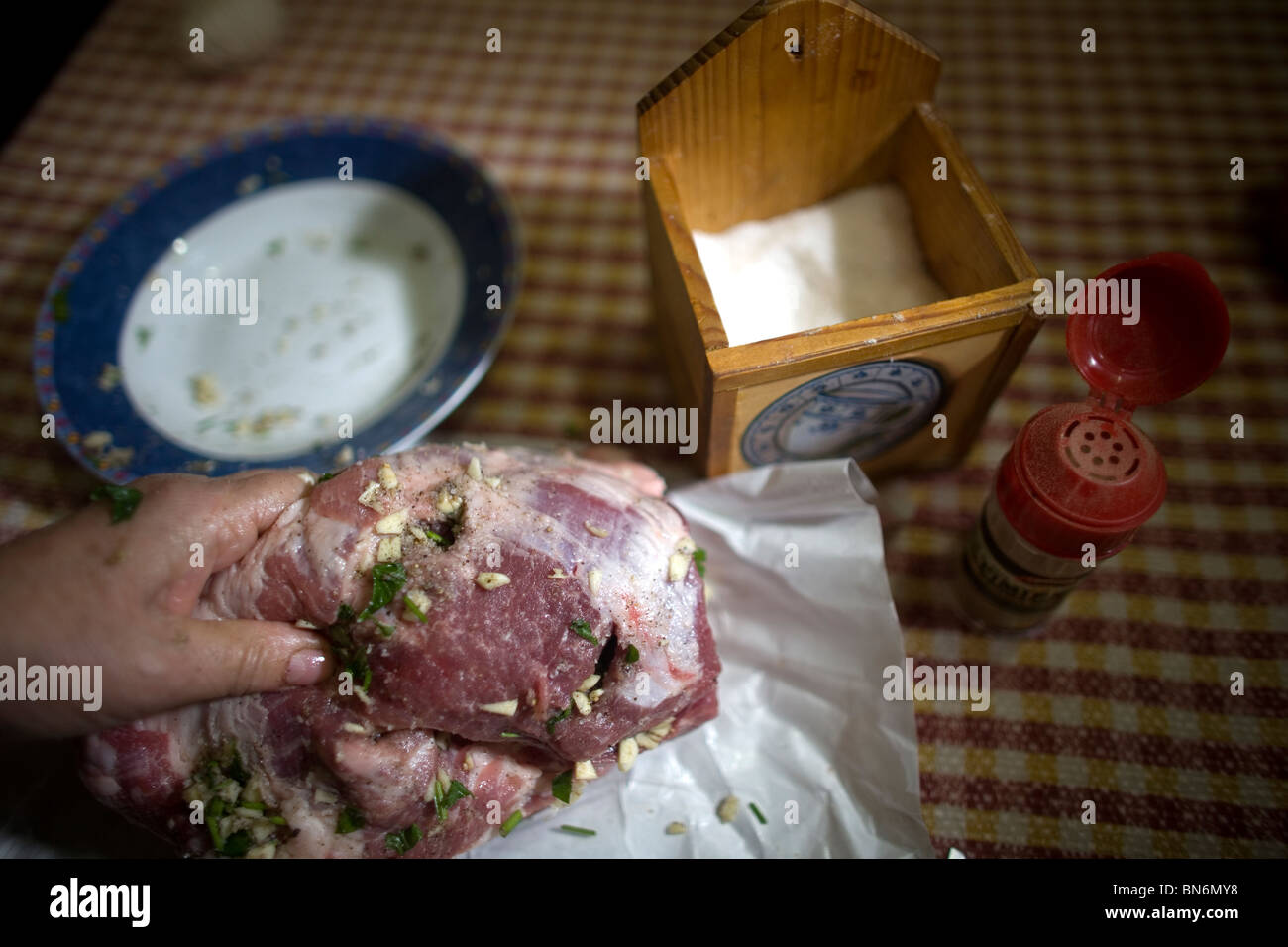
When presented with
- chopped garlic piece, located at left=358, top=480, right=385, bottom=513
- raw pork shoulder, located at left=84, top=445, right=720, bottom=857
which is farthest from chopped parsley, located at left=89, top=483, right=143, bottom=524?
chopped garlic piece, located at left=358, top=480, right=385, bottom=513

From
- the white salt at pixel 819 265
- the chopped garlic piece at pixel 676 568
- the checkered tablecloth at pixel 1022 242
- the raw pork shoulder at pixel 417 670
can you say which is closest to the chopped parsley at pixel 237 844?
the raw pork shoulder at pixel 417 670

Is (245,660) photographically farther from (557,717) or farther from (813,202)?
(813,202)

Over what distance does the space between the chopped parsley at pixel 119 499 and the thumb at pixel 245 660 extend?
144 mm

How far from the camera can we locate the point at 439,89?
1984mm

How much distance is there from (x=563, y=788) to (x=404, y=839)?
0.67 ft

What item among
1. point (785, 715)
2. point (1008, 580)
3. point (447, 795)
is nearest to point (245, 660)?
point (447, 795)

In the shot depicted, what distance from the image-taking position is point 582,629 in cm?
97

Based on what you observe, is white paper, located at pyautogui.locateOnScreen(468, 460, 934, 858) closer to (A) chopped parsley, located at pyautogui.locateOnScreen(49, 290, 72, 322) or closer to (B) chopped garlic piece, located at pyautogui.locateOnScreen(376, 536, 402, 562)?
(B) chopped garlic piece, located at pyautogui.locateOnScreen(376, 536, 402, 562)

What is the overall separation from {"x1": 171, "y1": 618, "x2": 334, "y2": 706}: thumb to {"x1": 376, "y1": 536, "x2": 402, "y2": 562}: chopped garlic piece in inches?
5.4

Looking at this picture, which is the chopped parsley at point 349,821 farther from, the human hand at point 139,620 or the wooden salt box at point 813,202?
the wooden salt box at point 813,202

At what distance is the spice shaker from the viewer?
0.94 metres

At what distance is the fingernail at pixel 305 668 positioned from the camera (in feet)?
3.17

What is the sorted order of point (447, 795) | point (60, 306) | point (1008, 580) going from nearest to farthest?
1. point (447, 795)
2. point (1008, 580)
3. point (60, 306)
